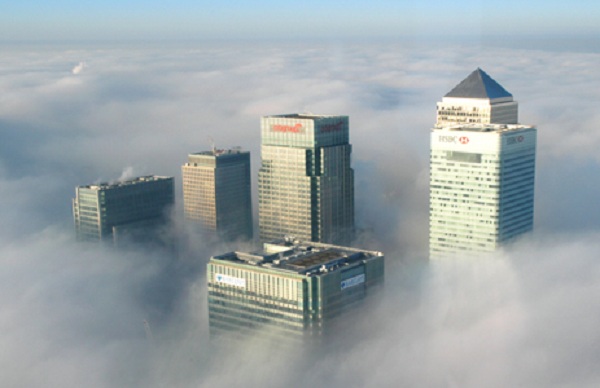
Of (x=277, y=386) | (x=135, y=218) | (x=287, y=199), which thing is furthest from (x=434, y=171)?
(x=135, y=218)

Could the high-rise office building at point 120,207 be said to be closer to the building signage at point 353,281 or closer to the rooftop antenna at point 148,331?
the rooftop antenna at point 148,331

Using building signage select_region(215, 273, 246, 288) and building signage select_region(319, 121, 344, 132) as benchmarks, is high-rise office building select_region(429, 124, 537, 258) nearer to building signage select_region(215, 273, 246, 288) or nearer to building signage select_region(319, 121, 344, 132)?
building signage select_region(319, 121, 344, 132)

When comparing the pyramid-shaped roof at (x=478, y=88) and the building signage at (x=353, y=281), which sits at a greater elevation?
the pyramid-shaped roof at (x=478, y=88)

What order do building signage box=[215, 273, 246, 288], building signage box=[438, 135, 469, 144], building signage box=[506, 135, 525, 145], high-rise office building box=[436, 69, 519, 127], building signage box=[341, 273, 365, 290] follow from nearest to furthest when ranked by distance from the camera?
building signage box=[341, 273, 365, 290] → building signage box=[215, 273, 246, 288] → building signage box=[506, 135, 525, 145] → building signage box=[438, 135, 469, 144] → high-rise office building box=[436, 69, 519, 127]

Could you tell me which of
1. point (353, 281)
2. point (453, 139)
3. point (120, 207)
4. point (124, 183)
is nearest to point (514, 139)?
point (453, 139)

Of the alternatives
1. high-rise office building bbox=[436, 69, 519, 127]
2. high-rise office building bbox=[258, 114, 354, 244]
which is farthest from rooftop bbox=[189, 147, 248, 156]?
high-rise office building bbox=[436, 69, 519, 127]

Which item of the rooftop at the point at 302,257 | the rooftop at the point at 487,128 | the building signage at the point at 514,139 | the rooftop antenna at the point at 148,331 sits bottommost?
the rooftop antenna at the point at 148,331

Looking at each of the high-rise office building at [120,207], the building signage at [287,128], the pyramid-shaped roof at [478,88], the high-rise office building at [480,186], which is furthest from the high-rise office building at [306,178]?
the high-rise office building at [480,186]
